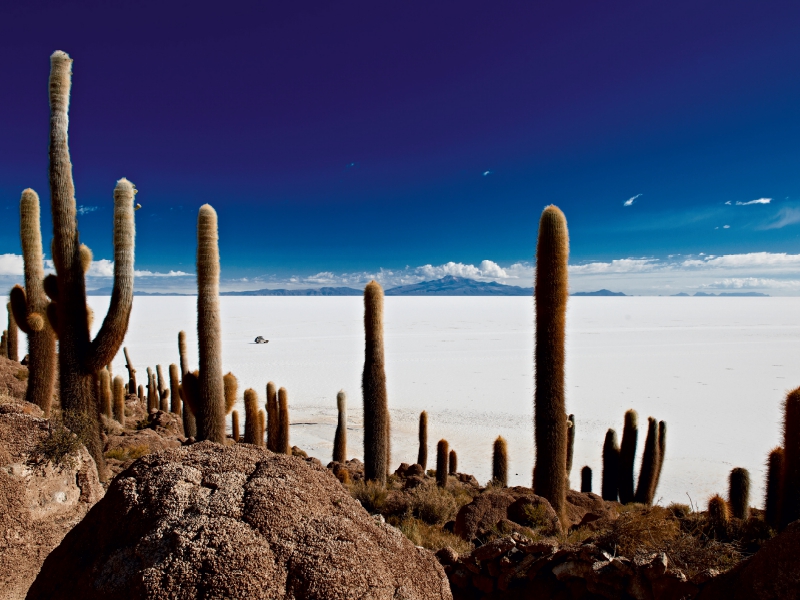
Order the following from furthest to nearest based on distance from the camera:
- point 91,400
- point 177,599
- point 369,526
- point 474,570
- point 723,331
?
point 723,331 → point 91,400 → point 474,570 → point 369,526 → point 177,599

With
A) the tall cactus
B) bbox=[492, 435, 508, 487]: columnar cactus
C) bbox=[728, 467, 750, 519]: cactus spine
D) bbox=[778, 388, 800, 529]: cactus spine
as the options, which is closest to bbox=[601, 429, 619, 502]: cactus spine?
bbox=[492, 435, 508, 487]: columnar cactus

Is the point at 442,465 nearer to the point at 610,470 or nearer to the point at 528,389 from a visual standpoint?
the point at 610,470

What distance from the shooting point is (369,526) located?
2740mm

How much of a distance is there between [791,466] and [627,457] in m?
5.48

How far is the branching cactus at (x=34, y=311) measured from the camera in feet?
29.5

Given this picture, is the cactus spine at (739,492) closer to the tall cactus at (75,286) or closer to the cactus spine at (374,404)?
the cactus spine at (374,404)

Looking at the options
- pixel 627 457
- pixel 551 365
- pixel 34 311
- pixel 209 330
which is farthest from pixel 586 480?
pixel 34 311

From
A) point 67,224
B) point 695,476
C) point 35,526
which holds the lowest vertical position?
point 695,476

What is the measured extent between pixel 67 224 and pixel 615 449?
11772 mm

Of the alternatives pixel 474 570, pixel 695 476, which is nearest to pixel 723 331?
pixel 695 476

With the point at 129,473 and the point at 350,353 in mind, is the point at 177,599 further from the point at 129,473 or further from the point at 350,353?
the point at 350,353

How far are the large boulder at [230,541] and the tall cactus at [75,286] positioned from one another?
4637 millimetres

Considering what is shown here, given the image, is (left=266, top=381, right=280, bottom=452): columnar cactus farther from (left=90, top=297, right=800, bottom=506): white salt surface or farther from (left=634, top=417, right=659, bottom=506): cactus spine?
(left=634, top=417, right=659, bottom=506): cactus spine

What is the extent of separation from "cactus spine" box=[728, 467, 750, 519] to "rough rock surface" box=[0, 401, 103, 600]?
9.18 metres
